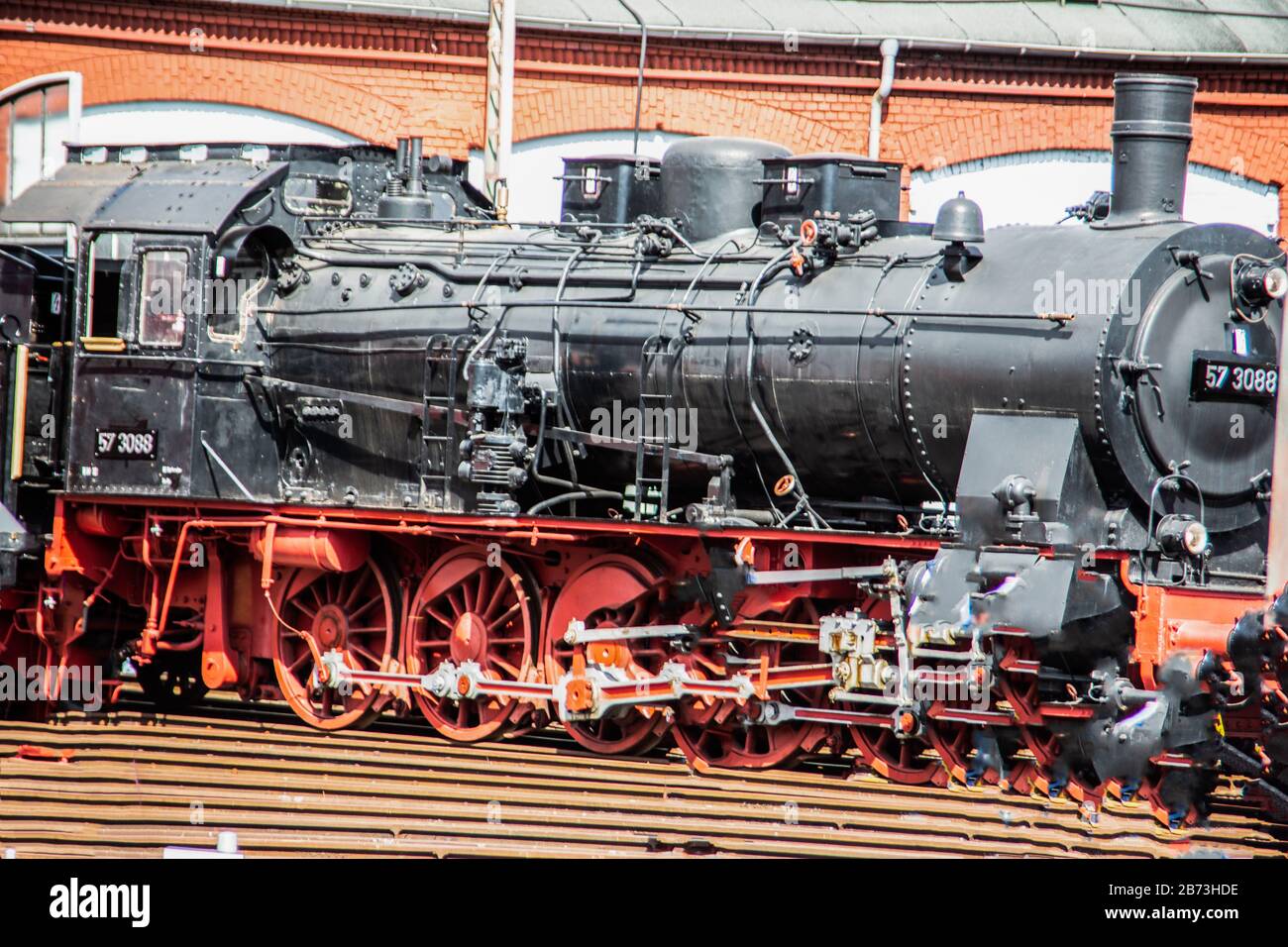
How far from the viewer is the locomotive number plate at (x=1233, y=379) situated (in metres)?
10.4

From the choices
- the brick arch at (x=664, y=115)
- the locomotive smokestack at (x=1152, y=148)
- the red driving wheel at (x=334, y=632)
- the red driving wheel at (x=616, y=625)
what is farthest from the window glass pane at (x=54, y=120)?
the locomotive smokestack at (x=1152, y=148)

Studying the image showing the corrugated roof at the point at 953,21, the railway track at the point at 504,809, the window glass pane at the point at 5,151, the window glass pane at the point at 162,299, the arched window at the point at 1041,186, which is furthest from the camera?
the arched window at the point at 1041,186

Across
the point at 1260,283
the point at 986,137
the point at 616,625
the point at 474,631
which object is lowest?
the point at 474,631

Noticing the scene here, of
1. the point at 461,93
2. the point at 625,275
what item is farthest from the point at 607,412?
the point at 461,93

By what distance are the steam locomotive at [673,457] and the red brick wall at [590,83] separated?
21.5ft

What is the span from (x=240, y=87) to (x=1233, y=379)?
13.7 m

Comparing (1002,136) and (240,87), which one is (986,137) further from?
(240,87)

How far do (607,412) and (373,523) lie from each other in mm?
1808

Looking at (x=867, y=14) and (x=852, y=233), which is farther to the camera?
(x=867, y=14)

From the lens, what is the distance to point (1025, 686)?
34.0 ft

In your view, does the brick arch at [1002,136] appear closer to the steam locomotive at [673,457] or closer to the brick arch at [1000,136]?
the brick arch at [1000,136]

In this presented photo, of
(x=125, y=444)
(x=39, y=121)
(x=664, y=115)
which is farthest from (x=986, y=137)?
(x=125, y=444)

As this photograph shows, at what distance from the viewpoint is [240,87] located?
21.2 metres
